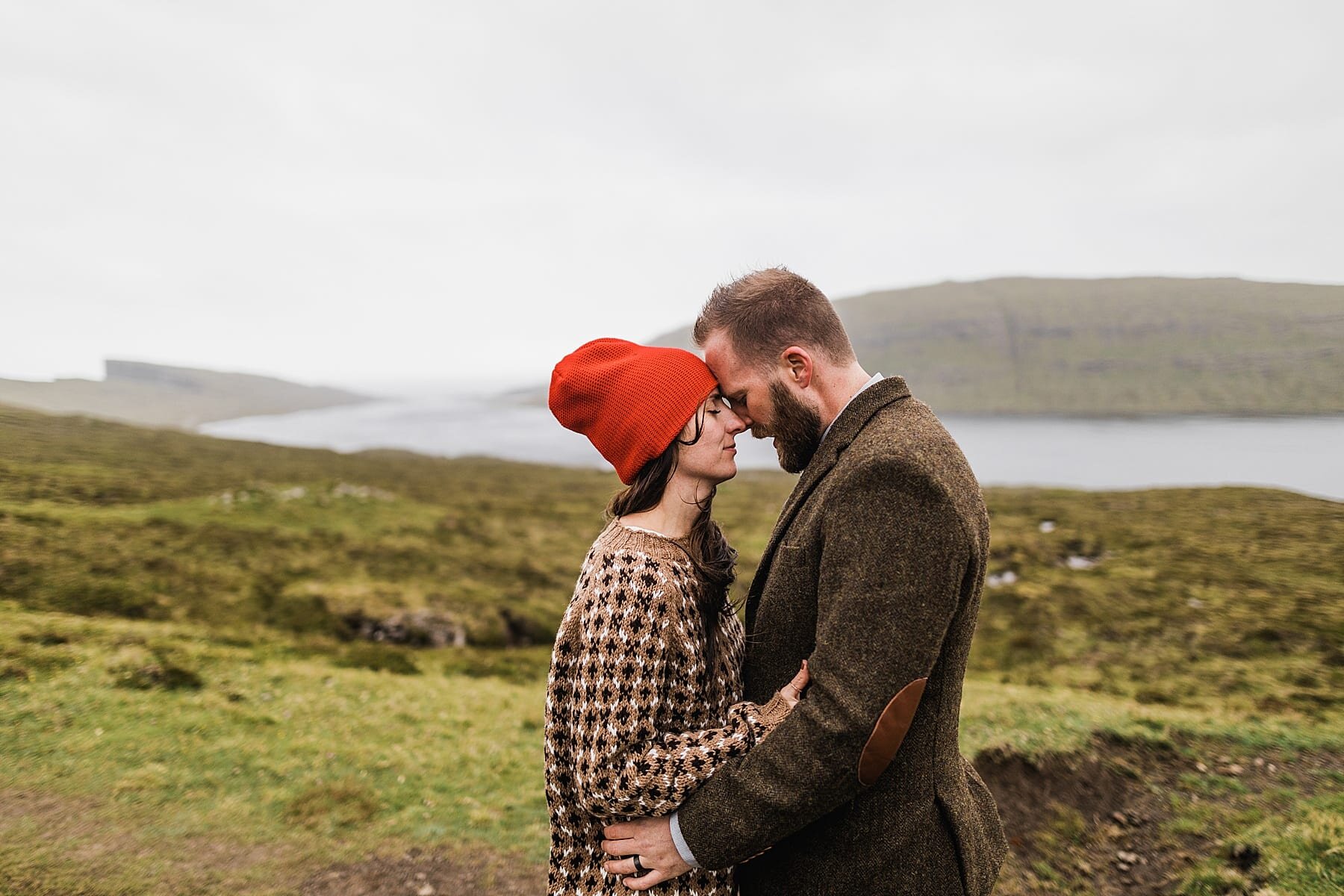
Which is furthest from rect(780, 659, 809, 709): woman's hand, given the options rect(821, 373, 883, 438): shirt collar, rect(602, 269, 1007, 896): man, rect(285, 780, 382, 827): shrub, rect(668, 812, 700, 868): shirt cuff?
rect(285, 780, 382, 827): shrub

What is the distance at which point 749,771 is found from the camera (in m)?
2.52

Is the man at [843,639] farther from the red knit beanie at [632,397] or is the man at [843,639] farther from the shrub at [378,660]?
the shrub at [378,660]

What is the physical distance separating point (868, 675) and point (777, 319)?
1.66m

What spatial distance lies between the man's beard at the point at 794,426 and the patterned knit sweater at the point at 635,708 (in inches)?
31.9

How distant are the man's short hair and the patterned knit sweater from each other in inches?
42.6

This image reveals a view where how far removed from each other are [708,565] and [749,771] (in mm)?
982

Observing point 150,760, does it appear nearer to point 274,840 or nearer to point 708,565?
point 274,840

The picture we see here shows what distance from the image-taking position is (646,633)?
2.69 m

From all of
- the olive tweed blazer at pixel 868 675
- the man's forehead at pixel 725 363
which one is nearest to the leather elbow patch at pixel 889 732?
the olive tweed blazer at pixel 868 675

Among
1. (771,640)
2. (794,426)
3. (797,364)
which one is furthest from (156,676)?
(797,364)

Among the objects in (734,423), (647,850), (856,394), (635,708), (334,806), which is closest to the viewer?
(635,708)

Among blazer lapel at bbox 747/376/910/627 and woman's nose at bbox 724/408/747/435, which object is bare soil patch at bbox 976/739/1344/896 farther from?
woman's nose at bbox 724/408/747/435

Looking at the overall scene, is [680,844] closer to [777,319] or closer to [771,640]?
[771,640]

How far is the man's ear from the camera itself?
3.17m
